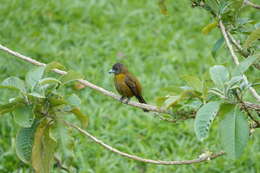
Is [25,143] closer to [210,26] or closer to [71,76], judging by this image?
[71,76]

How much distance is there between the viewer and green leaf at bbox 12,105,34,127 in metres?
2.21

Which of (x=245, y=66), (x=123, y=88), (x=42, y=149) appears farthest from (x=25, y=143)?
(x=123, y=88)

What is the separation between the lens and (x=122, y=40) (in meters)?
8.13

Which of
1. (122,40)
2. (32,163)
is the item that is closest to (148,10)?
(122,40)

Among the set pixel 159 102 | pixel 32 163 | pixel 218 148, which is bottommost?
pixel 218 148

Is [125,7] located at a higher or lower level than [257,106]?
lower

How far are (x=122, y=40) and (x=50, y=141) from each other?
5811 mm

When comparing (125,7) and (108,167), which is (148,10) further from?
(108,167)

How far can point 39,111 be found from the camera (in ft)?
7.80

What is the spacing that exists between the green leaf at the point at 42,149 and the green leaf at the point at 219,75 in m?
0.92

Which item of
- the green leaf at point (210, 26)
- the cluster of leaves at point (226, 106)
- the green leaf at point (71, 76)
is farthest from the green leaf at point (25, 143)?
the green leaf at point (210, 26)

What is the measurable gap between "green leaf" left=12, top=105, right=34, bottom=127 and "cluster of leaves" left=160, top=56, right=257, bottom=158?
71 cm

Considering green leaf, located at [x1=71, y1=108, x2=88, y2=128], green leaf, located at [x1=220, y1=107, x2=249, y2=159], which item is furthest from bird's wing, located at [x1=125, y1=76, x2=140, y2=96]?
green leaf, located at [x1=220, y1=107, x2=249, y2=159]

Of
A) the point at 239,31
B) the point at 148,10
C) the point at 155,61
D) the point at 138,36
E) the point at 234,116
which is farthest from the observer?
the point at 148,10
